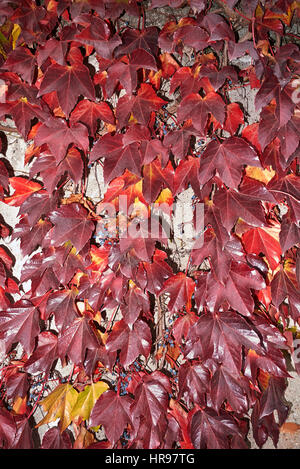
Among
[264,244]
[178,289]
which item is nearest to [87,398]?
[178,289]


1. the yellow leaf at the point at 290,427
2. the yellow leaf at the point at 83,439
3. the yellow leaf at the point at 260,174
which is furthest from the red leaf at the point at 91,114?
the yellow leaf at the point at 290,427

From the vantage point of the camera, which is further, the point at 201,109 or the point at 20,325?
the point at 20,325

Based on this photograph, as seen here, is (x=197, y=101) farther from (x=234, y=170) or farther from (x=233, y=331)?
(x=233, y=331)

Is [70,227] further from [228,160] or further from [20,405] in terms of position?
[20,405]

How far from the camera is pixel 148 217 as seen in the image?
0.98 meters

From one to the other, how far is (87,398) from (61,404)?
8cm

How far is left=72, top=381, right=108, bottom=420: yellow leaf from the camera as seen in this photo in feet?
3.50

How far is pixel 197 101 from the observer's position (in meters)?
0.95

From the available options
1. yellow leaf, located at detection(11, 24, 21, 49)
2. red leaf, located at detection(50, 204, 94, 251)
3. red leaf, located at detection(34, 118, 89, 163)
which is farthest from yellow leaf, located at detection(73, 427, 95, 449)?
yellow leaf, located at detection(11, 24, 21, 49)

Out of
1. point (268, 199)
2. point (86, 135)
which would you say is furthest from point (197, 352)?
point (86, 135)

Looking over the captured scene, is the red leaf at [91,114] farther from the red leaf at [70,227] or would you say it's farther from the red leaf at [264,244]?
the red leaf at [264,244]

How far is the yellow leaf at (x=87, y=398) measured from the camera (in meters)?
1.07
